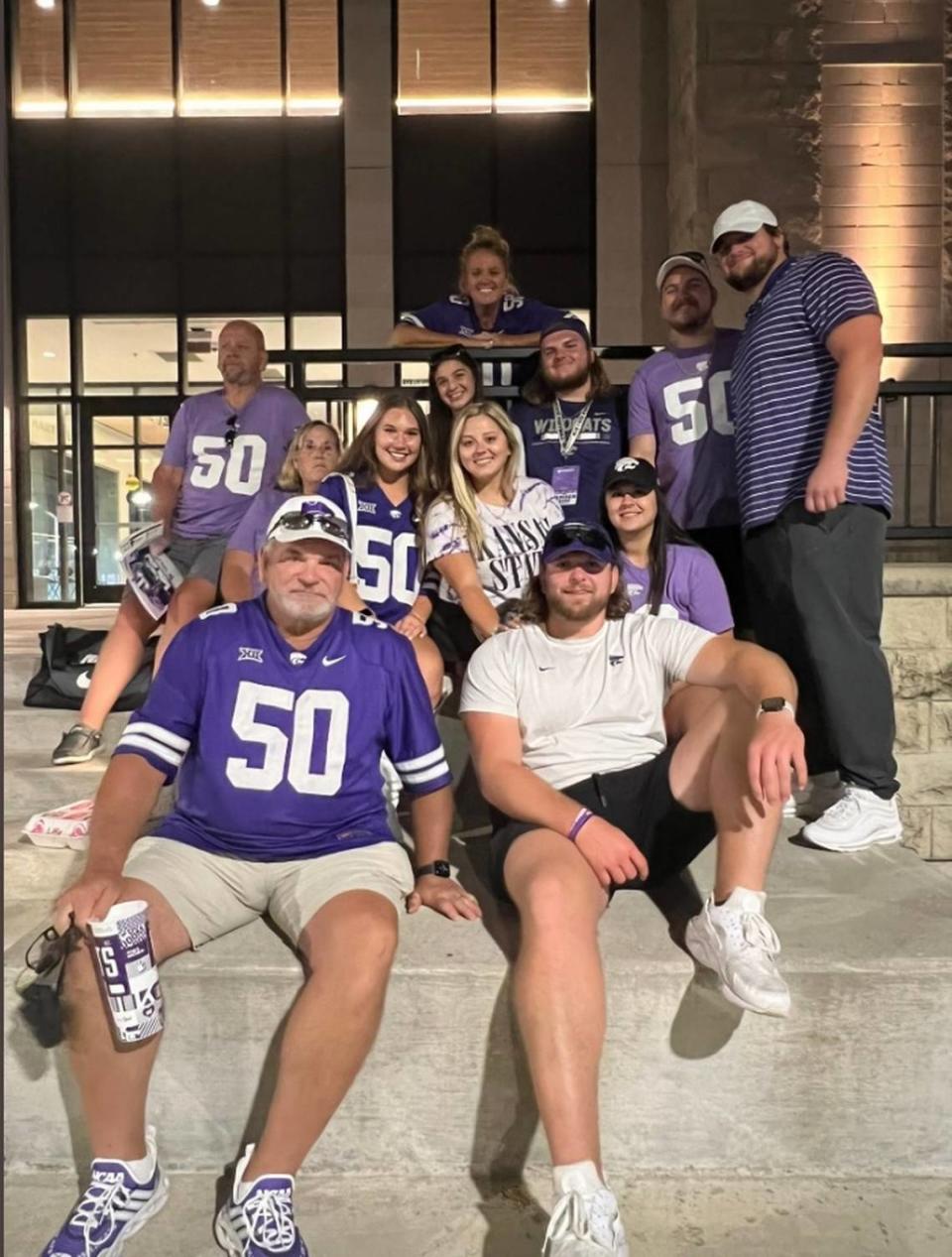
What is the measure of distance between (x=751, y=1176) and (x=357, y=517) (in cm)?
243

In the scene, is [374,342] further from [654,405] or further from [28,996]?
[28,996]

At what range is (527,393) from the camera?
14.2 feet

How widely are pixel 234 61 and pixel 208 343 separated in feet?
11.1

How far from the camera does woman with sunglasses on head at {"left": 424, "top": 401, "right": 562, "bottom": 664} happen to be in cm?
371

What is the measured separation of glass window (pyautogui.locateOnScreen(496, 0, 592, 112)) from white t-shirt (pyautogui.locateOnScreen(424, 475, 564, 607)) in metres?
10.2

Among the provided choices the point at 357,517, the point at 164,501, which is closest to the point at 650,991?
the point at 357,517

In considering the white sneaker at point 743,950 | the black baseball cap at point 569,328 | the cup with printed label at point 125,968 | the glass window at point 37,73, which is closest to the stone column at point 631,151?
the glass window at point 37,73

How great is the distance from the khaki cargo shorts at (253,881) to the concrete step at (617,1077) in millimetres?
128

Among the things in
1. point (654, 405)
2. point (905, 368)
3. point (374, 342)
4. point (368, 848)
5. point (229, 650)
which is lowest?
point (368, 848)

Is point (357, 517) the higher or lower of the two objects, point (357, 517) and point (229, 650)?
the higher

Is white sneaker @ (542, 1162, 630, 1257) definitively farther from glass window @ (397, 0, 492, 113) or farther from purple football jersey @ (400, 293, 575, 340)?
glass window @ (397, 0, 492, 113)

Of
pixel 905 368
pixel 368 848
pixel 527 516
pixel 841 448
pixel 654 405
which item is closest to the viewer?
pixel 368 848

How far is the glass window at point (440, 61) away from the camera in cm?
1231

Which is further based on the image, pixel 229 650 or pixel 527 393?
pixel 527 393
